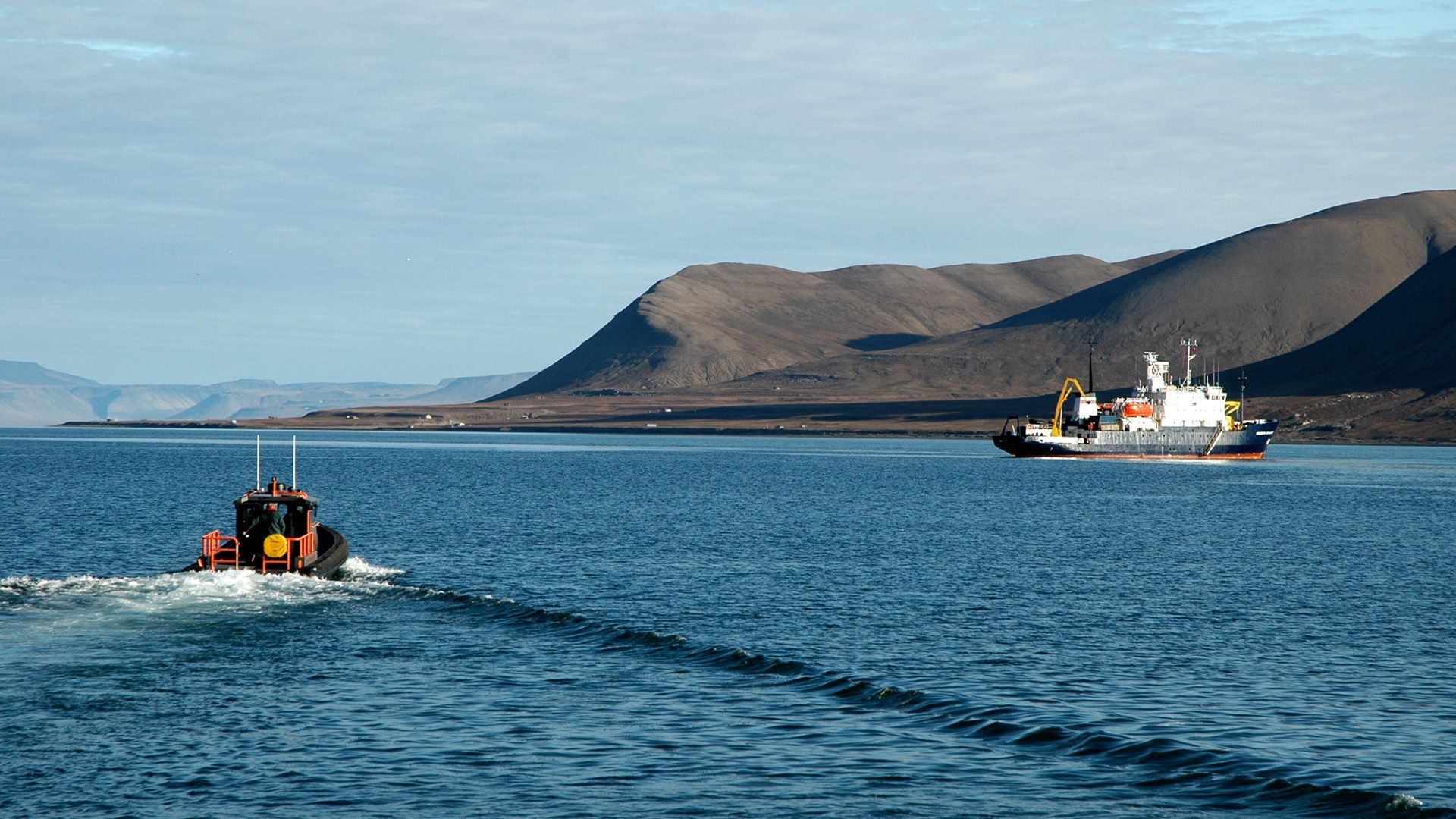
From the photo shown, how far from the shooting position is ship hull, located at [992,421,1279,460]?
187625 mm

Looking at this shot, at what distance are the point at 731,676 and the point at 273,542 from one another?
69.4ft

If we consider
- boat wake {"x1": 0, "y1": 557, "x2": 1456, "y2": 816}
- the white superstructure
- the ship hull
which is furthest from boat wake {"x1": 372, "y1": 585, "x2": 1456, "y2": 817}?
the white superstructure

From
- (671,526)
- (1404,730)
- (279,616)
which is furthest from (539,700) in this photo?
(671,526)

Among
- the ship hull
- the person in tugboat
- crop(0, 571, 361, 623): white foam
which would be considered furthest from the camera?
the ship hull

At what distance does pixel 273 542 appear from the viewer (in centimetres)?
4706

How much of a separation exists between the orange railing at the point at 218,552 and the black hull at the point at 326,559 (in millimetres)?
276

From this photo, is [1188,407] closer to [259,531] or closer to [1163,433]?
[1163,433]

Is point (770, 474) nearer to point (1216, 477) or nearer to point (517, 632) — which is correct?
point (1216, 477)

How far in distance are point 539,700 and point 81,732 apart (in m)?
8.84

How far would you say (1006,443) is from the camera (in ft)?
642

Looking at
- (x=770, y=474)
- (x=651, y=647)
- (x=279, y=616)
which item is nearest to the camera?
(x=651, y=647)

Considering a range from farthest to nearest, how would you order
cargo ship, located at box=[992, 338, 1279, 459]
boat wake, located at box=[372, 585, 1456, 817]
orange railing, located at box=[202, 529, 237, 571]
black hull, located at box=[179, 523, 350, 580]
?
cargo ship, located at box=[992, 338, 1279, 459] < black hull, located at box=[179, 523, 350, 580] < orange railing, located at box=[202, 529, 237, 571] < boat wake, located at box=[372, 585, 1456, 817]

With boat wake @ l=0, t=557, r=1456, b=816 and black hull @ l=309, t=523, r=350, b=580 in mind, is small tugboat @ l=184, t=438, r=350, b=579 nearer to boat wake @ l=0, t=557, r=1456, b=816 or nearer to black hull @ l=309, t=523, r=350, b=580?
black hull @ l=309, t=523, r=350, b=580

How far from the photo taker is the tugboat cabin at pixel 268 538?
154ft
